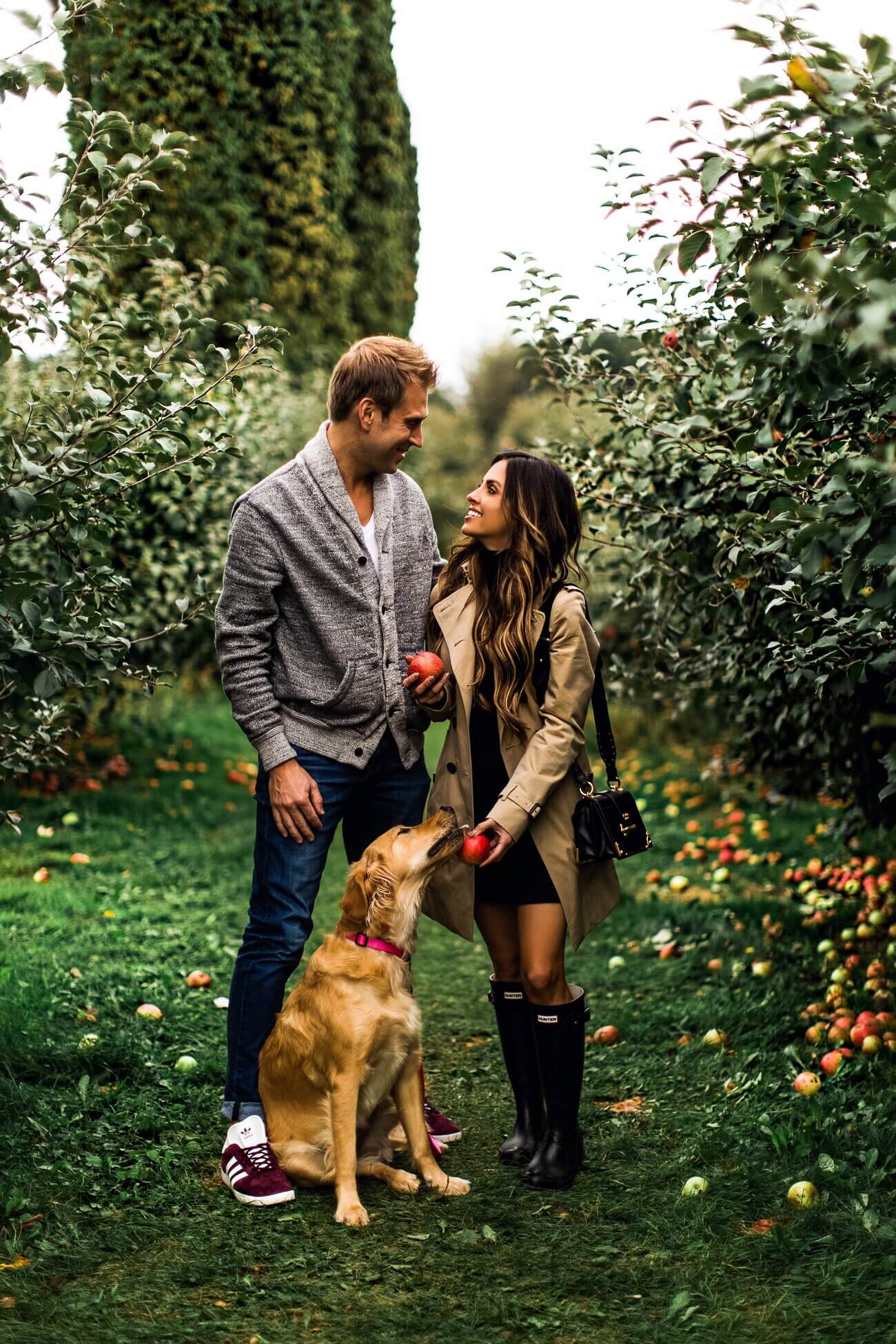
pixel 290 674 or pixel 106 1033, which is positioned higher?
pixel 290 674

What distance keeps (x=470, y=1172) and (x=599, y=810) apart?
3.81ft

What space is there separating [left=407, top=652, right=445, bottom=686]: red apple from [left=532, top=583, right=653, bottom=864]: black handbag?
0.93 feet

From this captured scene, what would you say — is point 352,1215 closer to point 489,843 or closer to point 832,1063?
point 489,843

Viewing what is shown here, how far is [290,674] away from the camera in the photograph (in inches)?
141

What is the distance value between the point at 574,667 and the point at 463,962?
9.39ft

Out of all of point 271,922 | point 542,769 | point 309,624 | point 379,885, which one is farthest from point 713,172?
point 271,922

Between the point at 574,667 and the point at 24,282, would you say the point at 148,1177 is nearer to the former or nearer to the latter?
the point at 574,667

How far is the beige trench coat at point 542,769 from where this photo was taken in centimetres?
340

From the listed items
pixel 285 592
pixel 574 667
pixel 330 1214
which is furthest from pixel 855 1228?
pixel 285 592

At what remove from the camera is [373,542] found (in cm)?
369

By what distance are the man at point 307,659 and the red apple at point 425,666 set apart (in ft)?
0.10

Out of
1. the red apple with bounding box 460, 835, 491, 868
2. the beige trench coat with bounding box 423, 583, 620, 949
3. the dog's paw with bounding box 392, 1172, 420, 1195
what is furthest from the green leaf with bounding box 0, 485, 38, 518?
the dog's paw with bounding box 392, 1172, 420, 1195

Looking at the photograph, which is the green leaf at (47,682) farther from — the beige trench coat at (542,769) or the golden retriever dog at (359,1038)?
the beige trench coat at (542,769)

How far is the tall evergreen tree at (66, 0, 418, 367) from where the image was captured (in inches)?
388
